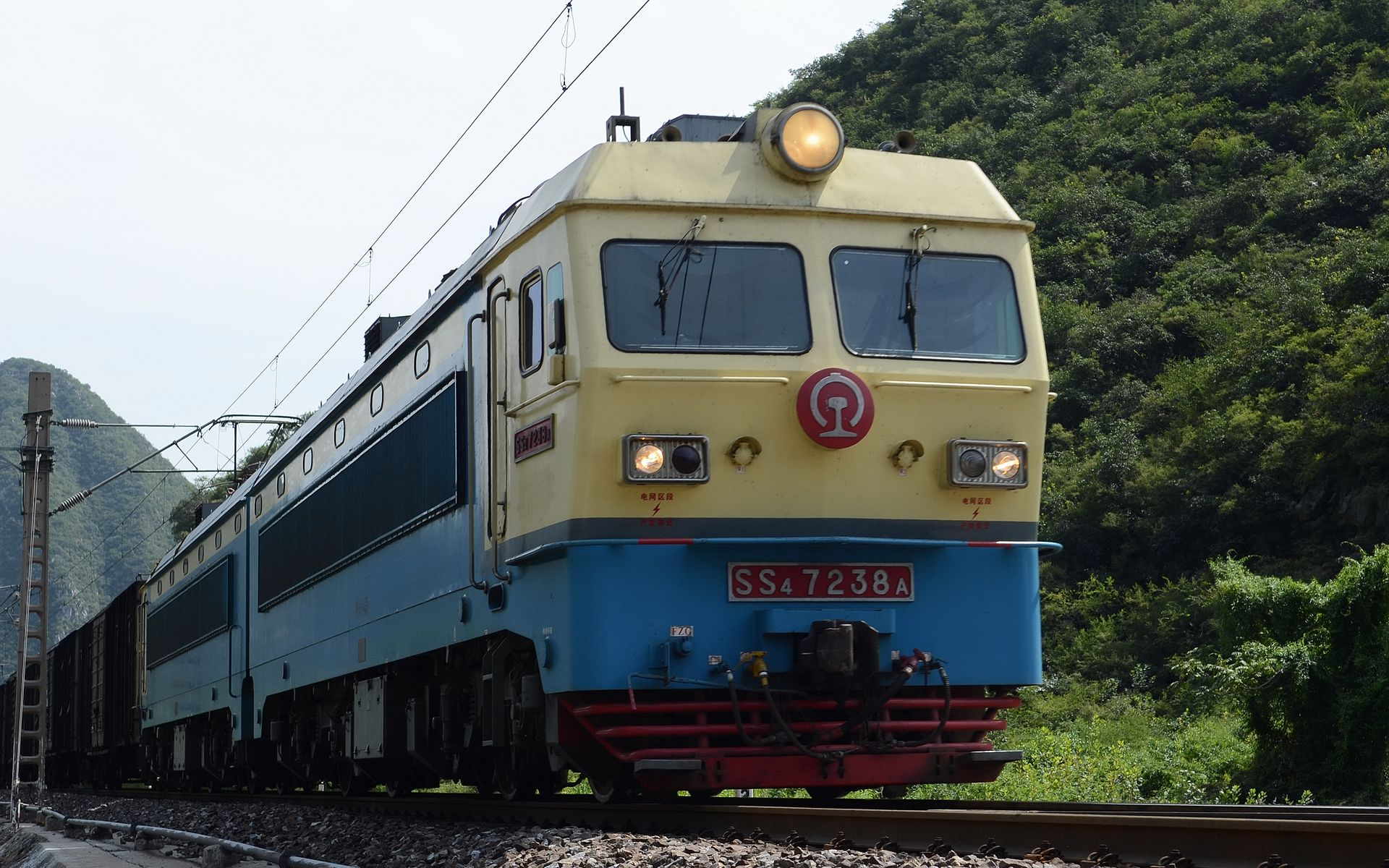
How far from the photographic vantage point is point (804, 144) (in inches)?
332

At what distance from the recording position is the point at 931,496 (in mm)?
8336

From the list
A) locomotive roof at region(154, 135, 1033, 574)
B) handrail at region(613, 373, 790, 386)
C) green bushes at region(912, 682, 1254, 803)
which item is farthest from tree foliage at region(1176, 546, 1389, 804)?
handrail at region(613, 373, 790, 386)

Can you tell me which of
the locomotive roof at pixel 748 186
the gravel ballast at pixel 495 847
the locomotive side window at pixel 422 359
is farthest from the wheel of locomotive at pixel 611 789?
the locomotive side window at pixel 422 359

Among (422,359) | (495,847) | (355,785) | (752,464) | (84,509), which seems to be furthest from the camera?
→ (84,509)

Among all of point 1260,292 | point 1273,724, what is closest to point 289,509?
point 1273,724

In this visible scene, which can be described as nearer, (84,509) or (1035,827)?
(1035,827)

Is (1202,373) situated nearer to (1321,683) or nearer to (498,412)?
(1321,683)

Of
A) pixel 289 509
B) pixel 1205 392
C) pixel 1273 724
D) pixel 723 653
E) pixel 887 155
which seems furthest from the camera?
pixel 1205 392

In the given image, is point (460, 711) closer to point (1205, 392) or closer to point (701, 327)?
point (701, 327)

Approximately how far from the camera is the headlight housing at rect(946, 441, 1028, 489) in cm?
830

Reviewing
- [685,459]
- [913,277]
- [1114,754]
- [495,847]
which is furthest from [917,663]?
[1114,754]

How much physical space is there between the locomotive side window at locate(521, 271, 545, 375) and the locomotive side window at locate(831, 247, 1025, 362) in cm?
161

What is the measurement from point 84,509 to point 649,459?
111m

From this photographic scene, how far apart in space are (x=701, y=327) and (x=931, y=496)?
154 centimetres
